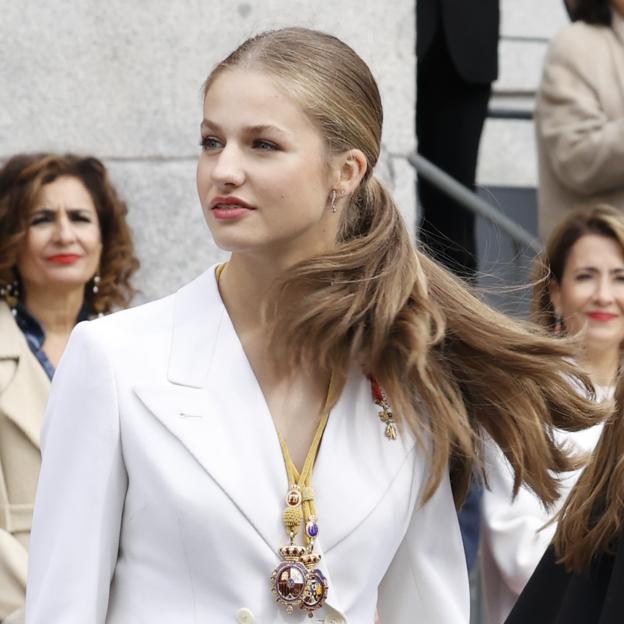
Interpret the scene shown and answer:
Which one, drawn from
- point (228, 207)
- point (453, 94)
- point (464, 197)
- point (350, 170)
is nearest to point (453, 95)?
point (453, 94)

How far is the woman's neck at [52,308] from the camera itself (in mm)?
5219

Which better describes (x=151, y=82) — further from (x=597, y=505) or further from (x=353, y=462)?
(x=597, y=505)

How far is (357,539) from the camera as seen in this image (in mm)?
3488

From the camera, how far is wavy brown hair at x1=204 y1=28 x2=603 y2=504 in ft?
11.6

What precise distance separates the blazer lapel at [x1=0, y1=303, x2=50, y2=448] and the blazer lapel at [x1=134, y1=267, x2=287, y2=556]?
4.49 feet

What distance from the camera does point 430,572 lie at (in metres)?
3.70

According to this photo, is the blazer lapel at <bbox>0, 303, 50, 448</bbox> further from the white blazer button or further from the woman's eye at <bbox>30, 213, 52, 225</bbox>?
the white blazer button

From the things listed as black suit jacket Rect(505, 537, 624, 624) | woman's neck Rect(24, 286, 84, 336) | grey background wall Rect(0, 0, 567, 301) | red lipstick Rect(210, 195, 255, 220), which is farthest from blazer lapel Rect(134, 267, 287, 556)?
grey background wall Rect(0, 0, 567, 301)

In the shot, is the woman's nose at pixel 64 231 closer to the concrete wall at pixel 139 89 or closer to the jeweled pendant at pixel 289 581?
the concrete wall at pixel 139 89

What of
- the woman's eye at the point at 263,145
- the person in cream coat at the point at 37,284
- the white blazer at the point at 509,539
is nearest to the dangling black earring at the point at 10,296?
the person in cream coat at the point at 37,284

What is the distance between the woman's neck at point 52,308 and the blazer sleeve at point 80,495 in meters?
1.81

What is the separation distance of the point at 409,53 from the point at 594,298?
3.98ft

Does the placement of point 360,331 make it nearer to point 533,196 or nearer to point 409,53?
point 409,53

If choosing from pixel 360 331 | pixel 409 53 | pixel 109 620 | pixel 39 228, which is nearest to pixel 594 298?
pixel 409 53
